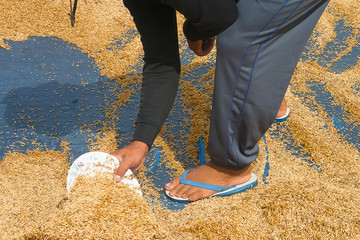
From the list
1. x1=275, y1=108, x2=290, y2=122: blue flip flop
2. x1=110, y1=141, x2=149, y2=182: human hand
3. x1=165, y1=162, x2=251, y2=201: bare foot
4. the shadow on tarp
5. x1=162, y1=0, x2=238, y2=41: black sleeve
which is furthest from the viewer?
x1=275, y1=108, x2=290, y2=122: blue flip flop

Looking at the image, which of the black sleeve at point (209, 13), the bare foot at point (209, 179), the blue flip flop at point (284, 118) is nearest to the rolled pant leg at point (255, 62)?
the black sleeve at point (209, 13)

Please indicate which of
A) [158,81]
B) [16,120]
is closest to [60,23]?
[16,120]

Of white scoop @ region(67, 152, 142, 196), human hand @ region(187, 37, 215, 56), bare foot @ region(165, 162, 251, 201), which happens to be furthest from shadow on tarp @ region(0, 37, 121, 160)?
human hand @ region(187, 37, 215, 56)

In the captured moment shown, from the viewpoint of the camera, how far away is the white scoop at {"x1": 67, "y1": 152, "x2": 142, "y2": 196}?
1.46 metres

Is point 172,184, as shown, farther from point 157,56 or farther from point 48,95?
point 48,95

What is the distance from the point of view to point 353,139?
7.38 feet

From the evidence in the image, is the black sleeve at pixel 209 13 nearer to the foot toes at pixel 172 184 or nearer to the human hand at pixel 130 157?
the human hand at pixel 130 157

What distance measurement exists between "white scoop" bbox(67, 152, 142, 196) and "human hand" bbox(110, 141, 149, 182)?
1.1 inches

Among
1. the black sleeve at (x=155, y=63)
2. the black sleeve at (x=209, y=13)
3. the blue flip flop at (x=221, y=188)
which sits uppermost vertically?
the black sleeve at (x=209, y=13)

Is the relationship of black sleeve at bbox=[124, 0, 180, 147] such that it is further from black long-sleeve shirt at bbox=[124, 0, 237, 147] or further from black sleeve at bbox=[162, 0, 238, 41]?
black sleeve at bbox=[162, 0, 238, 41]

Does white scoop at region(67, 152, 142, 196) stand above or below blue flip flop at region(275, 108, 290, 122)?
above

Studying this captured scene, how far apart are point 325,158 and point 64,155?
1.58 metres

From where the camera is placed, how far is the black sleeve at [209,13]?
1242 mm

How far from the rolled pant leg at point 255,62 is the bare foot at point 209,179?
22 centimetres
